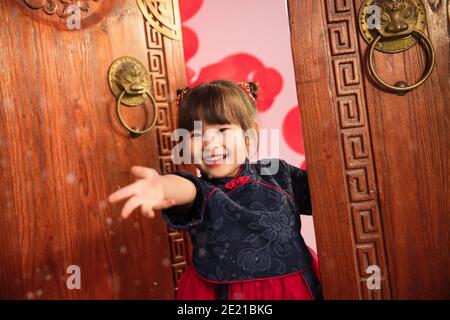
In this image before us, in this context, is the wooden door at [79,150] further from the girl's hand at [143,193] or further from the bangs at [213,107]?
the girl's hand at [143,193]

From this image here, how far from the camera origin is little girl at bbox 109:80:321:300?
1057mm

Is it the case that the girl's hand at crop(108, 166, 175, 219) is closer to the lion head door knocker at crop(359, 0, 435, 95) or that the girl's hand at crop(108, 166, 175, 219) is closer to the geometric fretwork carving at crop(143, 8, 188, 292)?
the lion head door knocker at crop(359, 0, 435, 95)

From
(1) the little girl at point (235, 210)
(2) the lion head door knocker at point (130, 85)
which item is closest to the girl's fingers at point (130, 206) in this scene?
(1) the little girl at point (235, 210)

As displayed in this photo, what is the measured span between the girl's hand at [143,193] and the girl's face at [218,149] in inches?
14.3

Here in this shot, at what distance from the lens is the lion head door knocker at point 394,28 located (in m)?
0.80

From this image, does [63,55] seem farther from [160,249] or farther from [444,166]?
[444,166]

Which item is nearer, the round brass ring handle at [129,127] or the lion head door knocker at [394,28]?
the lion head door knocker at [394,28]

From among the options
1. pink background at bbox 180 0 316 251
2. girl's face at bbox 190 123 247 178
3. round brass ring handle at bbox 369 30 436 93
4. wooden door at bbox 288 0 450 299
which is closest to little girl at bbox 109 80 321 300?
girl's face at bbox 190 123 247 178

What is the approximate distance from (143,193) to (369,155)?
401 millimetres

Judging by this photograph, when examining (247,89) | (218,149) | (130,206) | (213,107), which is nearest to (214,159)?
(218,149)

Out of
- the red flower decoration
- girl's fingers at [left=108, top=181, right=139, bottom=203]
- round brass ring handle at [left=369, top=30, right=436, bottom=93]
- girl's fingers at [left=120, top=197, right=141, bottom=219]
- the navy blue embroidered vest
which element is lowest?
the navy blue embroidered vest

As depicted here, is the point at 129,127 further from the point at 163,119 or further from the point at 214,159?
the point at 214,159

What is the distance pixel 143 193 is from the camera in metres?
0.74
